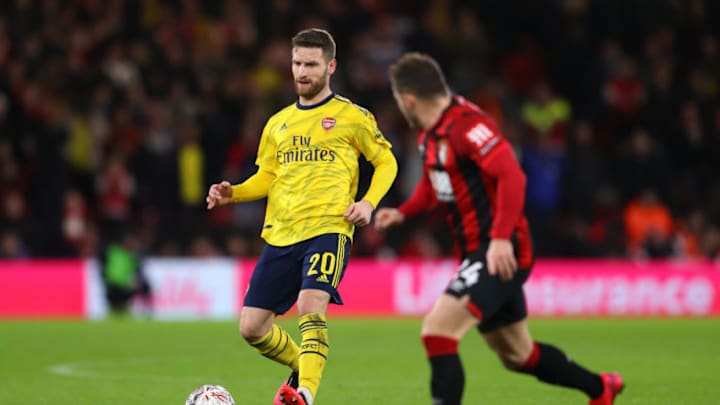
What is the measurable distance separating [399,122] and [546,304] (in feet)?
11.6

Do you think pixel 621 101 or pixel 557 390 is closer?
pixel 557 390

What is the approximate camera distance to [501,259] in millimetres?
6211

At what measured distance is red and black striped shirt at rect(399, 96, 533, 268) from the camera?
20.8 feet

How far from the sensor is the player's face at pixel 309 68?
7.61m

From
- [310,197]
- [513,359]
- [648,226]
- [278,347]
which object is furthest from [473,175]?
[648,226]

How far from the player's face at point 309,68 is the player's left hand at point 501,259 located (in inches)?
74.6

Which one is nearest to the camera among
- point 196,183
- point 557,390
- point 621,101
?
point 557,390

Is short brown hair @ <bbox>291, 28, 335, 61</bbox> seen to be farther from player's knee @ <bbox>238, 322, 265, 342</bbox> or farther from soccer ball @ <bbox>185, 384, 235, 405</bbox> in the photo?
soccer ball @ <bbox>185, 384, 235, 405</bbox>

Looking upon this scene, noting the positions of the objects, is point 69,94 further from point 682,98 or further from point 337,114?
point 337,114

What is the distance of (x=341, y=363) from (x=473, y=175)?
5.16 m

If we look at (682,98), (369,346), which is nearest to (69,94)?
(369,346)

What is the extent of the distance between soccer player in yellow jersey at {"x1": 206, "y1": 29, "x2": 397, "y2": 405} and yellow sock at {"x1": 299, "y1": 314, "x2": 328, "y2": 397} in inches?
3.3

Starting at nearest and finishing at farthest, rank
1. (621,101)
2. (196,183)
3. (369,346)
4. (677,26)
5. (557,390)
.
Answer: (557,390) → (369,346) → (196,183) → (621,101) → (677,26)

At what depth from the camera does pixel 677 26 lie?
71.3 feet
